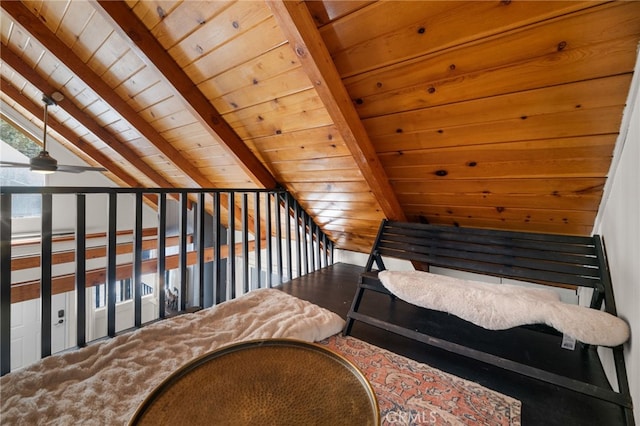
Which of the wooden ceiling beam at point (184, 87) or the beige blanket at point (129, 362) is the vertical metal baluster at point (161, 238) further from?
the wooden ceiling beam at point (184, 87)

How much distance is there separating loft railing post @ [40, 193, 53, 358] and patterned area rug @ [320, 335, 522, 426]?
5.01 ft

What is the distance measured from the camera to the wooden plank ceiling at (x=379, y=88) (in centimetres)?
102

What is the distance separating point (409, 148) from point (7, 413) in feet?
6.88

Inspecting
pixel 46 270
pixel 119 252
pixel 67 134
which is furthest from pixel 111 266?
pixel 67 134

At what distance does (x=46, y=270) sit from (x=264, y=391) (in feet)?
4.50

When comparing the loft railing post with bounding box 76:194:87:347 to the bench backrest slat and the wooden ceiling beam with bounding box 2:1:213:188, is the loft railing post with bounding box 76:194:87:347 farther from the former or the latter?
the bench backrest slat

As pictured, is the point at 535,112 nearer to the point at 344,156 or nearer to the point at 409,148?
the point at 409,148

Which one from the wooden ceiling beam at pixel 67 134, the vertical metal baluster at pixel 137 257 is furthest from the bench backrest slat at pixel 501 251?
the wooden ceiling beam at pixel 67 134

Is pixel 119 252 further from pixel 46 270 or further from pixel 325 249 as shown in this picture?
pixel 325 249

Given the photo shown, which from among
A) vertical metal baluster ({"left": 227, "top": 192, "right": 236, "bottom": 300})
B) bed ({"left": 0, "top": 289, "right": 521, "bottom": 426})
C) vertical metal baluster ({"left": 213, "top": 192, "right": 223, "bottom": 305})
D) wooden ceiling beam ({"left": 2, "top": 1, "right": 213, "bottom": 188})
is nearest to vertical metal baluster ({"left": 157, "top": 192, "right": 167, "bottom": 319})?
bed ({"left": 0, "top": 289, "right": 521, "bottom": 426})

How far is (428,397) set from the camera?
3.62 ft

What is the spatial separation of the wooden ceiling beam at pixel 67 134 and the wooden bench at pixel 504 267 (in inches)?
151

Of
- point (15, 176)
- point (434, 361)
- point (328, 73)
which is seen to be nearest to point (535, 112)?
point (328, 73)

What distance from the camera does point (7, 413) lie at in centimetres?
96
